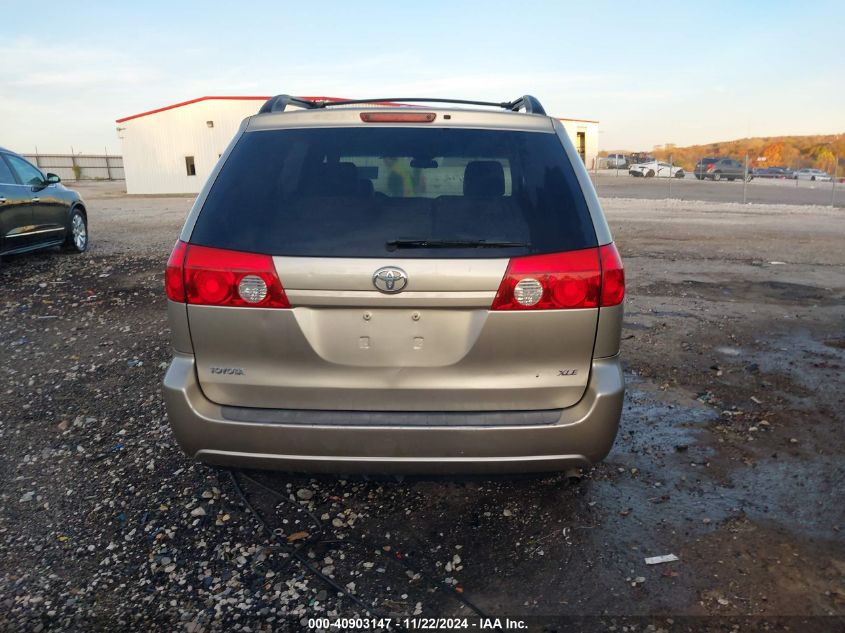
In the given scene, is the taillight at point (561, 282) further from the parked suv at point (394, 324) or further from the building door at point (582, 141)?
the building door at point (582, 141)

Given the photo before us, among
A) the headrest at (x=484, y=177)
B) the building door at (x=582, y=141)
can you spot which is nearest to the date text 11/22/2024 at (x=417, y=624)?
the headrest at (x=484, y=177)

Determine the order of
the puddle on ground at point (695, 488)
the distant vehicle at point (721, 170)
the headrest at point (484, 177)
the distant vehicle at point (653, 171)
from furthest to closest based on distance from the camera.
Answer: the distant vehicle at point (653, 171) → the distant vehicle at point (721, 170) → the puddle on ground at point (695, 488) → the headrest at point (484, 177)

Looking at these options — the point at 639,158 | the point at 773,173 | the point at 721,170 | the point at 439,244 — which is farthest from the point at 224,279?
the point at 639,158

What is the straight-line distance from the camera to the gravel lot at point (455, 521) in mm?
2645

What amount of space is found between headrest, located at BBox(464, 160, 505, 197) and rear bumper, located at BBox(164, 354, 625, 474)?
2.79 feet

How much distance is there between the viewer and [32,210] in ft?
33.4

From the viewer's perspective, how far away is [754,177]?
163ft

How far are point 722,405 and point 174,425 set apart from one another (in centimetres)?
359

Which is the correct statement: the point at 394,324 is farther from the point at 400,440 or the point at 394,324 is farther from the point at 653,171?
the point at 653,171

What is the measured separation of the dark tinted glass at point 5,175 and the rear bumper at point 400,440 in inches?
347

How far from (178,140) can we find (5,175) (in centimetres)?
2905

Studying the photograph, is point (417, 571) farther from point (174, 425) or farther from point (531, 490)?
point (174, 425)

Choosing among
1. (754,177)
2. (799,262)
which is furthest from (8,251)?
(754,177)

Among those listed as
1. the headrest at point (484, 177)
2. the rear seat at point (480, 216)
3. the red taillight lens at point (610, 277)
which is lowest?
the red taillight lens at point (610, 277)
